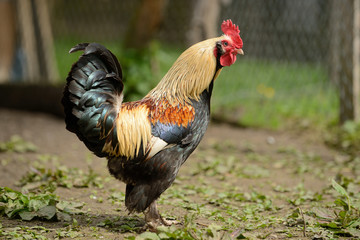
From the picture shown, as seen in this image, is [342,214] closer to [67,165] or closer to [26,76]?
[67,165]

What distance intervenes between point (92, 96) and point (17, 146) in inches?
126

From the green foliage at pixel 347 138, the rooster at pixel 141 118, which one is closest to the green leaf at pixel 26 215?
the rooster at pixel 141 118

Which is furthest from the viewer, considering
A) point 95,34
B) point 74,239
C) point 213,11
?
point 95,34

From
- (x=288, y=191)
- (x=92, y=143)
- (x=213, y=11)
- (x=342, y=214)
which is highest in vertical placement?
(x=213, y=11)

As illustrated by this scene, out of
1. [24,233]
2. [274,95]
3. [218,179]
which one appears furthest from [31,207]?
[274,95]

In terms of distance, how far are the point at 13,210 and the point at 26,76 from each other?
250 inches

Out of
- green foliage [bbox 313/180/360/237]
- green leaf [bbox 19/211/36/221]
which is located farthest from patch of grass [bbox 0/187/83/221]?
green foliage [bbox 313/180/360/237]

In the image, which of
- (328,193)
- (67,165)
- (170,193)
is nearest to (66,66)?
(67,165)

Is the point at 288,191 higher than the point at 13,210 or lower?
lower

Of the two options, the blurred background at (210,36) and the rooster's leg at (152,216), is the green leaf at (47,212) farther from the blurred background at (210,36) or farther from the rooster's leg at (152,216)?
the blurred background at (210,36)

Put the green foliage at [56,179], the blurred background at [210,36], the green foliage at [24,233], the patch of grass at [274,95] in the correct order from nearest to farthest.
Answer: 1. the green foliage at [24,233]
2. the green foliage at [56,179]
3. the blurred background at [210,36]
4. the patch of grass at [274,95]

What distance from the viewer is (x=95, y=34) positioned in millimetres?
10203

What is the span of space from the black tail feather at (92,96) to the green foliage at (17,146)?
297cm

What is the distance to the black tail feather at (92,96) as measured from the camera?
3.24 m
